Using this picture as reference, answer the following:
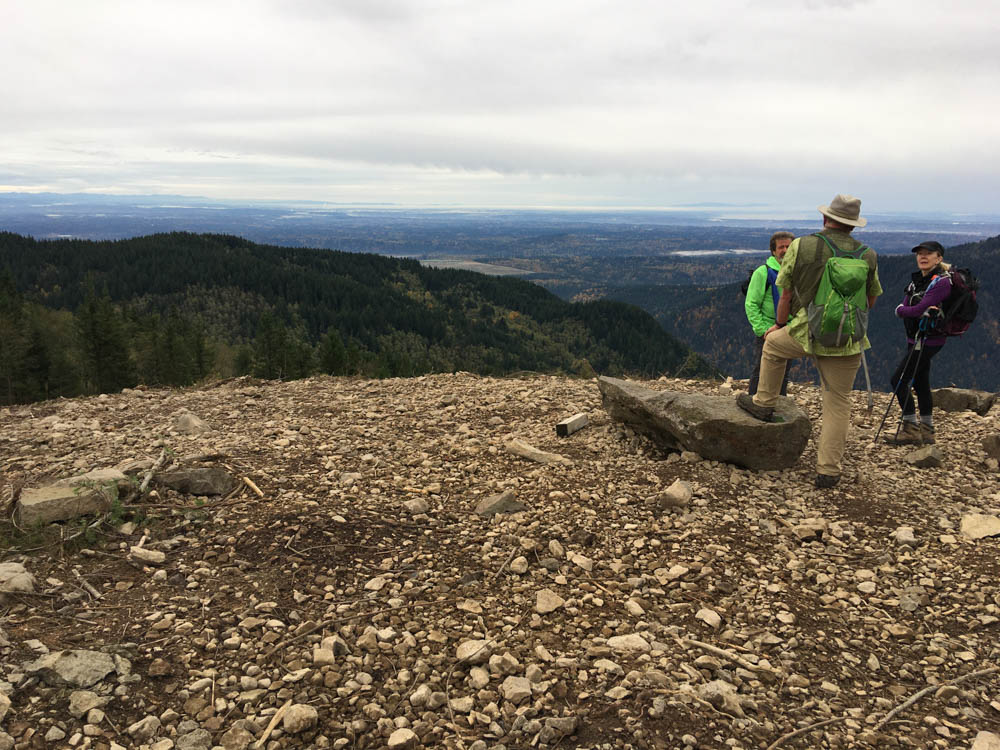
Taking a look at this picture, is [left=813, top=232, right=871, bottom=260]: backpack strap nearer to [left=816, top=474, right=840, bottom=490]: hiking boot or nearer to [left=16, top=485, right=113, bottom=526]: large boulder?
[left=816, top=474, right=840, bottom=490]: hiking boot

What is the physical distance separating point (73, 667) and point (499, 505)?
3780 mm

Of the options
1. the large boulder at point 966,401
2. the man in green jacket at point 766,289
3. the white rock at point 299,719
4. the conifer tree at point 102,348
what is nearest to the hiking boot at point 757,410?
the man in green jacket at point 766,289

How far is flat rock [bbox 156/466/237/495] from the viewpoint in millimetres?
6387

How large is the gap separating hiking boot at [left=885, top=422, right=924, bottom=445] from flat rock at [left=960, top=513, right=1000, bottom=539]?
2391 mm

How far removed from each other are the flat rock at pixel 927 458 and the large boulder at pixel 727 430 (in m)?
1.55

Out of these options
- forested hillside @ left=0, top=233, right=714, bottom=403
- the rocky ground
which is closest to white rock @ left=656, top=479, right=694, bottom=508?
the rocky ground

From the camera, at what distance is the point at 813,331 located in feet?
21.5

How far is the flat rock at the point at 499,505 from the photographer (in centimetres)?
624

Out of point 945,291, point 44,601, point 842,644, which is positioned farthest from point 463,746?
point 945,291

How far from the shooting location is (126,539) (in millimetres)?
5430

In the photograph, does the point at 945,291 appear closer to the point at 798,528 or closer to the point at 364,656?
the point at 798,528

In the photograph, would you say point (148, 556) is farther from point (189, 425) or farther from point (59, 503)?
point (189, 425)

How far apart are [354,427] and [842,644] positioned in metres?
6.82

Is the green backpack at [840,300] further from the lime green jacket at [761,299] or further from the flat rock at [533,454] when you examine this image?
the flat rock at [533,454]
